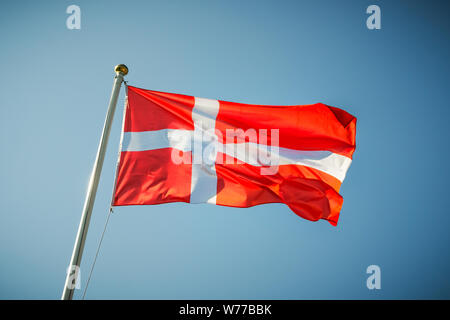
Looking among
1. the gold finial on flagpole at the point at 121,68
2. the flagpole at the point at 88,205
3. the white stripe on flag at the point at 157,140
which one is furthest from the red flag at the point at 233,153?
the flagpole at the point at 88,205

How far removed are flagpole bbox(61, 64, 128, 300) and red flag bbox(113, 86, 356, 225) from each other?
1.88 feet

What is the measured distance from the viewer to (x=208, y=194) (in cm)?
522

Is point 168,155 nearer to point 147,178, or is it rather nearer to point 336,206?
point 147,178

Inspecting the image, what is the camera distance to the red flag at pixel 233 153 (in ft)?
16.5

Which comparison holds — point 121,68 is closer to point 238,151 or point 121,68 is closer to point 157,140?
point 157,140

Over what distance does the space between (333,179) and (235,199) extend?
1.95 metres

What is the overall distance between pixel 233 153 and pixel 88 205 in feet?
8.72

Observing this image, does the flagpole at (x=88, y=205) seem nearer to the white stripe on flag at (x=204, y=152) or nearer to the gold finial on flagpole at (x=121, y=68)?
the gold finial on flagpole at (x=121, y=68)

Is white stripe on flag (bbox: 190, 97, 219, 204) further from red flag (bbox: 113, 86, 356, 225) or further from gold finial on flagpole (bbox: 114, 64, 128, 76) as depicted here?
gold finial on flagpole (bbox: 114, 64, 128, 76)

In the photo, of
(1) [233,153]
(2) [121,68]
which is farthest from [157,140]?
(1) [233,153]

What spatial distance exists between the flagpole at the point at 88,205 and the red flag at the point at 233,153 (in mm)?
574

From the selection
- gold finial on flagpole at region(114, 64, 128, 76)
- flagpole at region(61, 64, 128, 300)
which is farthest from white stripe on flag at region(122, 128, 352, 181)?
gold finial on flagpole at region(114, 64, 128, 76)

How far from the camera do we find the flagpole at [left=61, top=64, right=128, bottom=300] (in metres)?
3.56
